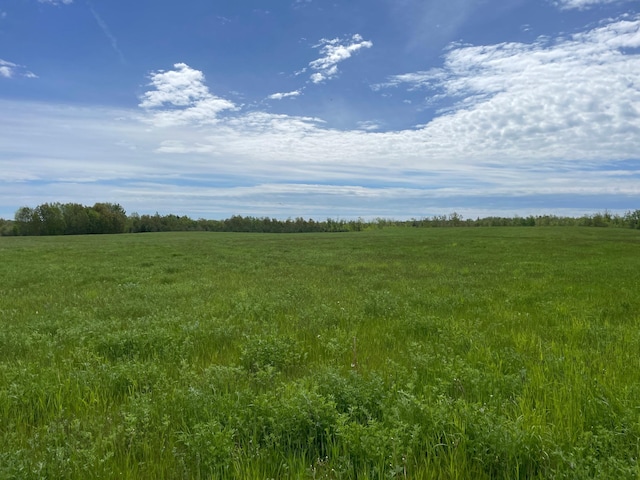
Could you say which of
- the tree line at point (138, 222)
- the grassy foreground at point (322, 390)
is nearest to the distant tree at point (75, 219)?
the tree line at point (138, 222)

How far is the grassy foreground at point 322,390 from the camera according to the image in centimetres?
339

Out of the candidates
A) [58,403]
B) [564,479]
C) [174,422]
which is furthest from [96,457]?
[564,479]

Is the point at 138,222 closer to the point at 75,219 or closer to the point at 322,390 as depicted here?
the point at 75,219

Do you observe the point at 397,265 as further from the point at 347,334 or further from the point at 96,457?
the point at 96,457

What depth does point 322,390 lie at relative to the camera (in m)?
4.64

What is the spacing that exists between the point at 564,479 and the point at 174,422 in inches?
145

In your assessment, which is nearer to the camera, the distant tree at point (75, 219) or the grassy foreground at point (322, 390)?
the grassy foreground at point (322, 390)

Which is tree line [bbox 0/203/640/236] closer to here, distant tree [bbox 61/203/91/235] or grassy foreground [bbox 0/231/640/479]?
distant tree [bbox 61/203/91/235]

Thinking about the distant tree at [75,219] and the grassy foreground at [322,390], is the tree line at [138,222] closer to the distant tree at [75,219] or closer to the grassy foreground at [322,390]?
the distant tree at [75,219]

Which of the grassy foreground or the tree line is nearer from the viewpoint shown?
the grassy foreground

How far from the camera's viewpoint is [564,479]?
3.16 metres

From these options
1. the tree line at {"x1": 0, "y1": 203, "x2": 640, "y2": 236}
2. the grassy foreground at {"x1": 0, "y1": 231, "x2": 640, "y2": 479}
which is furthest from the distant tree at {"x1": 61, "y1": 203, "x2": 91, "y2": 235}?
the grassy foreground at {"x1": 0, "y1": 231, "x2": 640, "y2": 479}

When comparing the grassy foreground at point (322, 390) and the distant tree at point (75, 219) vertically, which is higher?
the distant tree at point (75, 219)

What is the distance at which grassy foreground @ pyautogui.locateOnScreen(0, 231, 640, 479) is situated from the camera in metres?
3.39
